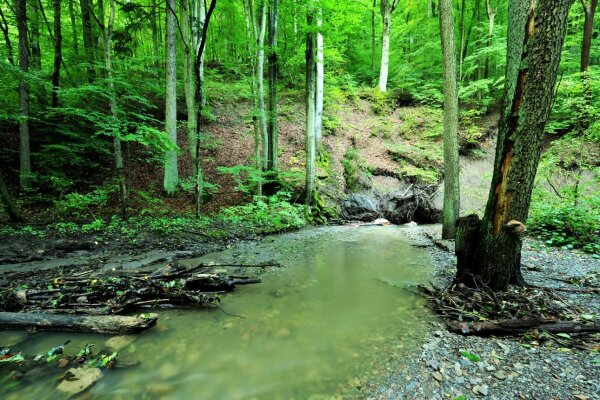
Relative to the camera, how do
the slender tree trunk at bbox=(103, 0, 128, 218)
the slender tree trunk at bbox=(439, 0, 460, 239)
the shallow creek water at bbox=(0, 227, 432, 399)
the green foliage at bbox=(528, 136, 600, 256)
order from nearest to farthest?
the shallow creek water at bbox=(0, 227, 432, 399) → the slender tree trunk at bbox=(439, 0, 460, 239) → the green foliage at bbox=(528, 136, 600, 256) → the slender tree trunk at bbox=(103, 0, 128, 218)

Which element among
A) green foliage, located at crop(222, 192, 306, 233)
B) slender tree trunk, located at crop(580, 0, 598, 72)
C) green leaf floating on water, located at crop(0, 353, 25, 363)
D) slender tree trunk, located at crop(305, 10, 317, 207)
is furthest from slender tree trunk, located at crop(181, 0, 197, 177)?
slender tree trunk, located at crop(580, 0, 598, 72)

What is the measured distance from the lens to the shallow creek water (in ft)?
8.27

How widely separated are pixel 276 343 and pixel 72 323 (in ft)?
7.61

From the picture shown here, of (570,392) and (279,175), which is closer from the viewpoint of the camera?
(570,392)

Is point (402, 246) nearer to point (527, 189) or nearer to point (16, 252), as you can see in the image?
point (527, 189)

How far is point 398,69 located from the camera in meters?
21.1

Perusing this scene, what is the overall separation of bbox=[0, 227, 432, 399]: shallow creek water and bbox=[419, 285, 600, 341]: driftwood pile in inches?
14.2

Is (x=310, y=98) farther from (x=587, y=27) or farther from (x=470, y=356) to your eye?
(x=587, y=27)

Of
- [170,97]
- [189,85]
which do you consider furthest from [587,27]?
[170,97]

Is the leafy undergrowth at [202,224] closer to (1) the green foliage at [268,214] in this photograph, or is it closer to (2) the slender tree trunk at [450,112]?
(1) the green foliage at [268,214]

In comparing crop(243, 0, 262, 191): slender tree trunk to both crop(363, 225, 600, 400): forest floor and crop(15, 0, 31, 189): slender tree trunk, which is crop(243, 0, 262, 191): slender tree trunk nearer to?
crop(15, 0, 31, 189): slender tree trunk

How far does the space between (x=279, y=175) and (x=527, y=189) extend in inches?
357

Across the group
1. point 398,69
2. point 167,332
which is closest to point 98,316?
point 167,332

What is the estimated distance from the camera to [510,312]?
3402mm
